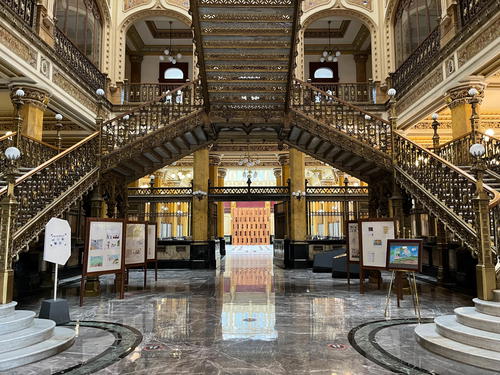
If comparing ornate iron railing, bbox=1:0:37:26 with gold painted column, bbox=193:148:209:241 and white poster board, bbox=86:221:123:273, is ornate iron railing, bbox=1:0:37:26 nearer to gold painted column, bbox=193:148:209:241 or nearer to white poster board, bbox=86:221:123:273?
white poster board, bbox=86:221:123:273

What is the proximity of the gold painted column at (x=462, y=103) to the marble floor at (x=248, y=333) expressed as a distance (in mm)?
4207

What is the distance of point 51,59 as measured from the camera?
32.6 feet

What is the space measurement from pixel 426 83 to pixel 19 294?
12.0 meters

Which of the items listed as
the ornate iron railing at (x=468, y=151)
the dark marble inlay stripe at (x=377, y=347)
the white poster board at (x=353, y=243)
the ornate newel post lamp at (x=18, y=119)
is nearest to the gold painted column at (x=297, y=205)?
the white poster board at (x=353, y=243)

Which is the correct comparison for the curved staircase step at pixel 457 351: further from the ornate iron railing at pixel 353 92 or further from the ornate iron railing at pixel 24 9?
the ornate iron railing at pixel 353 92

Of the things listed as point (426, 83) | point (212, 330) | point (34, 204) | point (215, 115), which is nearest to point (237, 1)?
point (215, 115)

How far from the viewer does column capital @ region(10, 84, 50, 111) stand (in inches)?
364

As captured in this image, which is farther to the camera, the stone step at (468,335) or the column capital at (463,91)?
the column capital at (463,91)

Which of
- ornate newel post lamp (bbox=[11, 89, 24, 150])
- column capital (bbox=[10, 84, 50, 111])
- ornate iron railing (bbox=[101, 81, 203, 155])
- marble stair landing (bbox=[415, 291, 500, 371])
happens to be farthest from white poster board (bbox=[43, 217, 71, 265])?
column capital (bbox=[10, 84, 50, 111])

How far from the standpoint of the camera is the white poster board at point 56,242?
214 inches

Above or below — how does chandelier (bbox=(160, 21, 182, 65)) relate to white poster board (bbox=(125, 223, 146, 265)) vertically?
above

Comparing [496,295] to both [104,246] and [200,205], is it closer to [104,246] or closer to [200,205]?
[104,246]

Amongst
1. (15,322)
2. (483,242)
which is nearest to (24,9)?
(15,322)

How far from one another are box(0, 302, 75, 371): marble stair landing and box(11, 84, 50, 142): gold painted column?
595 cm
